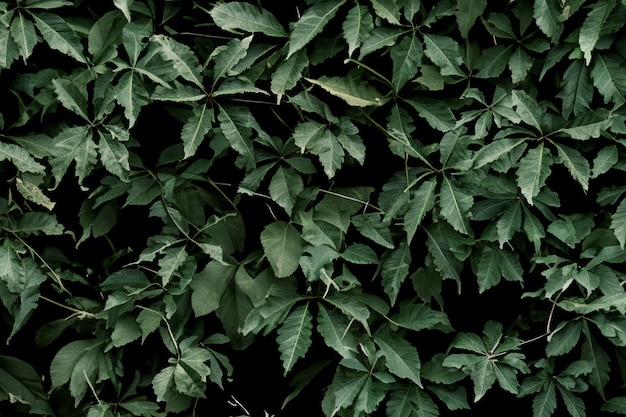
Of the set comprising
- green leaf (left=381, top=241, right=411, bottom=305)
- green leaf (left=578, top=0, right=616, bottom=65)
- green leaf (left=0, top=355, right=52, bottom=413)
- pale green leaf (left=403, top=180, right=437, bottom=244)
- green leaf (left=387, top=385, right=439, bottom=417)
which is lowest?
green leaf (left=387, top=385, right=439, bottom=417)

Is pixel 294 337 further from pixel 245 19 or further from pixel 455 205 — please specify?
pixel 245 19

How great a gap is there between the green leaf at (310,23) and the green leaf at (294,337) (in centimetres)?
67

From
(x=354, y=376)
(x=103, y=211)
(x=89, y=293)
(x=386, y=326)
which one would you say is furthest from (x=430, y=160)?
(x=89, y=293)

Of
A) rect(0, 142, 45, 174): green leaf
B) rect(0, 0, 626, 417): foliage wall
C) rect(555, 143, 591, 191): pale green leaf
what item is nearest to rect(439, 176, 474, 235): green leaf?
rect(0, 0, 626, 417): foliage wall

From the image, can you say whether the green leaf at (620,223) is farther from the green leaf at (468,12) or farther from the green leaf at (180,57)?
the green leaf at (180,57)

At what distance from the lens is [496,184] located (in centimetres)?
186

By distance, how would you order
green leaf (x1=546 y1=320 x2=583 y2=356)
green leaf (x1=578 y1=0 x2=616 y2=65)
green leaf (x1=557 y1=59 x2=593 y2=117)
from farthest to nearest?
green leaf (x1=546 y1=320 x2=583 y2=356), green leaf (x1=557 y1=59 x2=593 y2=117), green leaf (x1=578 y1=0 x2=616 y2=65)

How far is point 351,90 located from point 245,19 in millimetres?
319

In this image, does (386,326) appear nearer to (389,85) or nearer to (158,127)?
(389,85)

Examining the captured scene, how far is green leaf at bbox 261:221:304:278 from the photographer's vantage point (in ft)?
6.27

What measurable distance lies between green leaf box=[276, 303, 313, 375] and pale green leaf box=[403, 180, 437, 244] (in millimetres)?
356

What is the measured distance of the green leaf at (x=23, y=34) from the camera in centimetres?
181

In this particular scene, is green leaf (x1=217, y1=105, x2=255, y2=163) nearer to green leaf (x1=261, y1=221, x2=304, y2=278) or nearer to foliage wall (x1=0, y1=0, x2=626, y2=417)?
foliage wall (x1=0, y1=0, x2=626, y2=417)

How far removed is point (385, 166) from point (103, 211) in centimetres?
80
